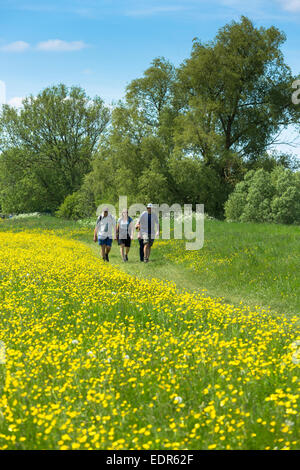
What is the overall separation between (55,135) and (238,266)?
56.1 m

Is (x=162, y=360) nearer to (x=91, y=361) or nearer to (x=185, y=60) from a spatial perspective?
(x=91, y=361)

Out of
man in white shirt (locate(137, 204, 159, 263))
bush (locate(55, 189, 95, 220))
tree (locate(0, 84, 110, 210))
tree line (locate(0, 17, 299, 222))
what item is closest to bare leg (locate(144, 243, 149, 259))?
man in white shirt (locate(137, 204, 159, 263))

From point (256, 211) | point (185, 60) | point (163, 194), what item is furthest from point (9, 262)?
point (185, 60)

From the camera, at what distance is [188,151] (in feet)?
131

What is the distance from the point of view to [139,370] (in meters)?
5.22

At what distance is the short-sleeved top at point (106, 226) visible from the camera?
16969 mm

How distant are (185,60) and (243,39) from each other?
5513 millimetres

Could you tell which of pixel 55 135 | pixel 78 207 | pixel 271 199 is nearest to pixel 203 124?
pixel 271 199

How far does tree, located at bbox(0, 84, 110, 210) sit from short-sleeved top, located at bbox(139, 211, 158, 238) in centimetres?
4847

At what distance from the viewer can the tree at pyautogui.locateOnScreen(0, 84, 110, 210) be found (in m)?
63.7

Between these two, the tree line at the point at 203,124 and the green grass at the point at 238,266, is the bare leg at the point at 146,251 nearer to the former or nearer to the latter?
the green grass at the point at 238,266

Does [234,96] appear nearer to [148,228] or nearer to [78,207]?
[78,207]

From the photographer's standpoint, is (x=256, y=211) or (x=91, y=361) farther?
(x=256, y=211)
